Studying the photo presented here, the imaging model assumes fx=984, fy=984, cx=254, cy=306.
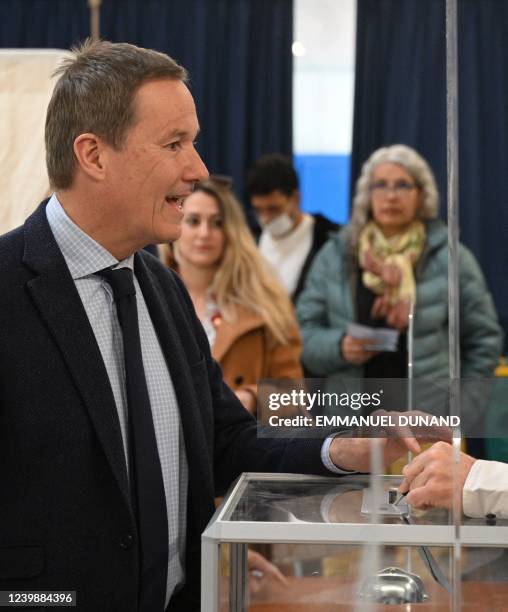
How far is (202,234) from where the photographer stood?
258 centimetres

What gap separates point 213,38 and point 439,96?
43.7 inches

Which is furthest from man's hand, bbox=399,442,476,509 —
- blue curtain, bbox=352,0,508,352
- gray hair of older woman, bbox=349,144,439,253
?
blue curtain, bbox=352,0,508,352

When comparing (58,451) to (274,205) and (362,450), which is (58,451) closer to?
(362,450)

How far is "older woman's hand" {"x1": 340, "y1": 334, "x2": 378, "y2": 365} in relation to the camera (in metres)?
2.41

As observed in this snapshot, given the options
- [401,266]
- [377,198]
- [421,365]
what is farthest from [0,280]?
[377,198]

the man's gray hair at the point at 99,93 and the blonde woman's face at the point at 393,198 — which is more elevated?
the man's gray hair at the point at 99,93

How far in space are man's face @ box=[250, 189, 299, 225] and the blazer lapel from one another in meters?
2.04

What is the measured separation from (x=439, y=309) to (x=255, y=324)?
47 cm

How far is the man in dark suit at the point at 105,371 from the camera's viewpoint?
1.19 m

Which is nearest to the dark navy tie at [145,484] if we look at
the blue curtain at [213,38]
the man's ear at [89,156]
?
the man's ear at [89,156]

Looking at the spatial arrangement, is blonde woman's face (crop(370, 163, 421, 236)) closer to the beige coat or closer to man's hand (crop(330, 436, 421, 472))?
the beige coat

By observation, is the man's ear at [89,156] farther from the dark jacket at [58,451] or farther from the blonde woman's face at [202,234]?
the blonde woman's face at [202,234]

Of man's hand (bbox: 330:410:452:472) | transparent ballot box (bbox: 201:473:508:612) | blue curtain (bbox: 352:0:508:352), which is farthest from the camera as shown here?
blue curtain (bbox: 352:0:508:352)

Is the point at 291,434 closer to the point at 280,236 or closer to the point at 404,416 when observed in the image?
the point at 404,416
